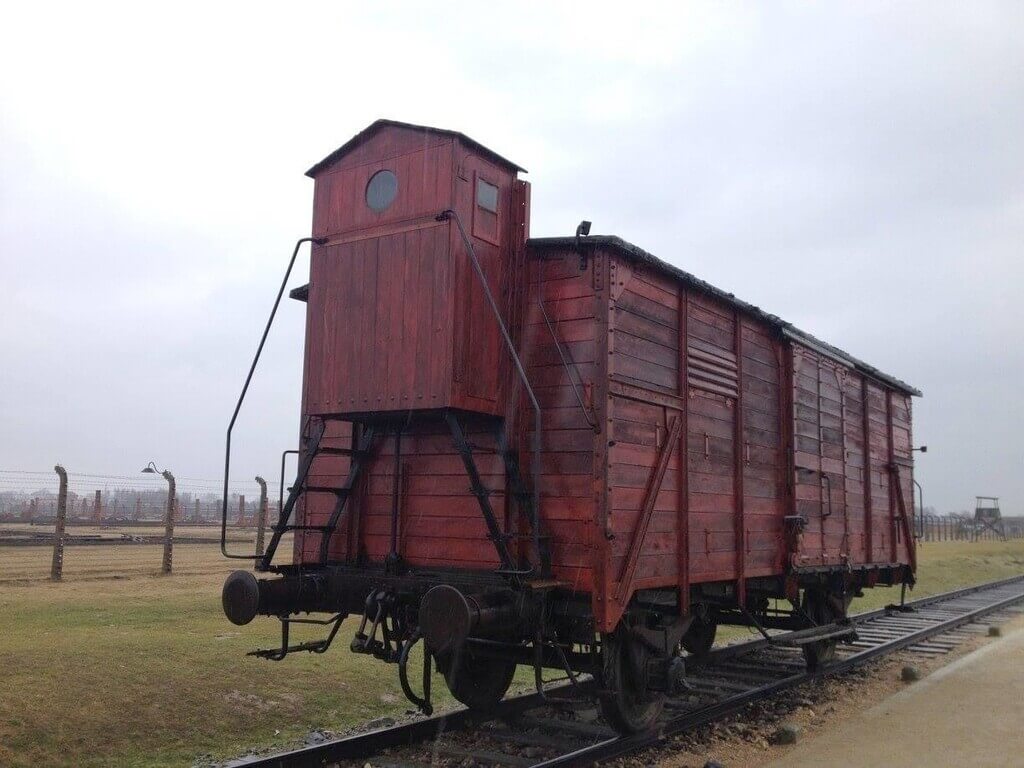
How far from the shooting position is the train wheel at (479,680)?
286 inches

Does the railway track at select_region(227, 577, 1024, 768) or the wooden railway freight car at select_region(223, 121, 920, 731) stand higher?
the wooden railway freight car at select_region(223, 121, 920, 731)

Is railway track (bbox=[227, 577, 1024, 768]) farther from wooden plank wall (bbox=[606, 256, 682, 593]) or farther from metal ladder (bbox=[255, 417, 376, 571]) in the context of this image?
metal ladder (bbox=[255, 417, 376, 571])

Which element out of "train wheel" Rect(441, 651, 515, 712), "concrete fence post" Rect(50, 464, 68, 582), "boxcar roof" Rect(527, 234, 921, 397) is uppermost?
"boxcar roof" Rect(527, 234, 921, 397)

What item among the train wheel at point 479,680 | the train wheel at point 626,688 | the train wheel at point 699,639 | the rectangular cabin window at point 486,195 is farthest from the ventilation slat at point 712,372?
the train wheel at point 479,680

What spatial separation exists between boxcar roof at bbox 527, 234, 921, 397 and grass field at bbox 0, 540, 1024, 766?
14.4 feet

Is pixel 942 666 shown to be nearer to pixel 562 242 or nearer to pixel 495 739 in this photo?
pixel 495 739

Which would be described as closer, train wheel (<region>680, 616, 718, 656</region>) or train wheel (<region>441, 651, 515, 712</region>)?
train wheel (<region>441, 651, 515, 712</region>)

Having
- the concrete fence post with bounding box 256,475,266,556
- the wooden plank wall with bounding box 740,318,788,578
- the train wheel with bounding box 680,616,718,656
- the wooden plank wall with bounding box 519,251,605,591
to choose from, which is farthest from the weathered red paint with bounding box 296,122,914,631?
the concrete fence post with bounding box 256,475,266,556

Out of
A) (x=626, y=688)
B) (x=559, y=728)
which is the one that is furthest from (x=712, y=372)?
(x=559, y=728)

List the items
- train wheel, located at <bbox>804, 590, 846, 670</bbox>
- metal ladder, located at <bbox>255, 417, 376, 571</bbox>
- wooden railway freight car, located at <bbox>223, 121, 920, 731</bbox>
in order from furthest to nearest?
1. train wheel, located at <bbox>804, 590, 846, 670</bbox>
2. metal ladder, located at <bbox>255, 417, 376, 571</bbox>
3. wooden railway freight car, located at <bbox>223, 121, 920, 731</bbox>

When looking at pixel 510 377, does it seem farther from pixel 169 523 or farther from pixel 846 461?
pixel 169 523

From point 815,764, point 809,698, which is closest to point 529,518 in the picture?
point 815,764

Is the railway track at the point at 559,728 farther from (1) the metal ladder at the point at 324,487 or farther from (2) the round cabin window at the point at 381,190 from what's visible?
(2) the round cabin window at the point at 381,190

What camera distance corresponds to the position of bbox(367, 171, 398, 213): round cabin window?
7.07 meters
